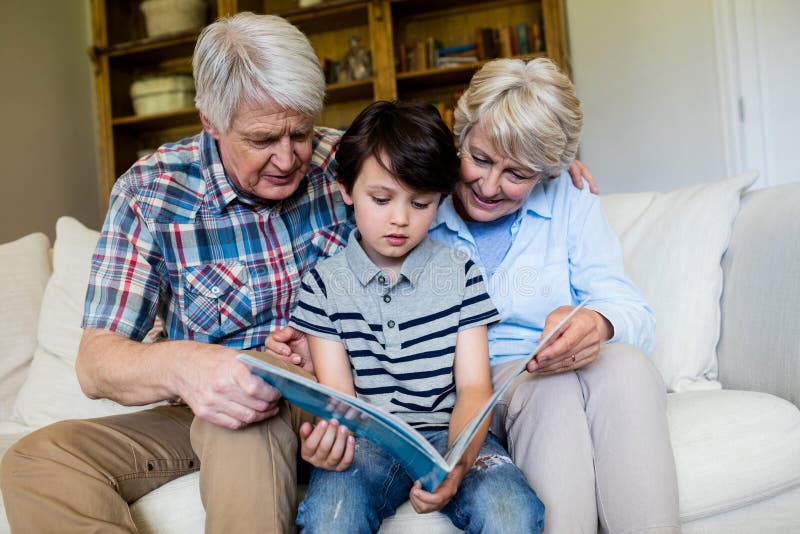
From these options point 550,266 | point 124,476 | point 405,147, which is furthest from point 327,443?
point 550,266

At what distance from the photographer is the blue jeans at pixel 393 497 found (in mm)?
1041

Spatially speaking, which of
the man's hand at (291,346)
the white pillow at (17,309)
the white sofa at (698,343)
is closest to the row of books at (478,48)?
the white sofa at (698,343)

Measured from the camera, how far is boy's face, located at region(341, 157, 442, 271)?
1.25 meters

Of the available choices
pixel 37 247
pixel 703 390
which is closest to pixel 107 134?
pixel 37 247

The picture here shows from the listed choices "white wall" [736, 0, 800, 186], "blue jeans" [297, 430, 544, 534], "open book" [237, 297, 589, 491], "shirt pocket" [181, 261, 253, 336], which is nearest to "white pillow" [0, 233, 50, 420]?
"shirt pocket" [181, 261, 253, 336]

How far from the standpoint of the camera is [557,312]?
3.99 ft

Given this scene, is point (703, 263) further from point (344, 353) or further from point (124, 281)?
point (124, 281)

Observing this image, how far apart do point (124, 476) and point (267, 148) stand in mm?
626

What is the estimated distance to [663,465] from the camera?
1094mm

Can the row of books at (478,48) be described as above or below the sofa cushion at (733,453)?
above

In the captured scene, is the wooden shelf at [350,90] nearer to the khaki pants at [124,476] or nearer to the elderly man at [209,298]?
the elderly man at [209,298]

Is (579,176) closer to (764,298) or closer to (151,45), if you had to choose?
(764,298)

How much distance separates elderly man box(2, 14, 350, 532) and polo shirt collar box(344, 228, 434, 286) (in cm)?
18

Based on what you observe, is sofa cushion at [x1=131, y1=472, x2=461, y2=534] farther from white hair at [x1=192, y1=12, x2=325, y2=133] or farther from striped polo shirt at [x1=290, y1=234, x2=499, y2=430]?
white hair at [x1=192, y1=12, x2=325, y2=133]
